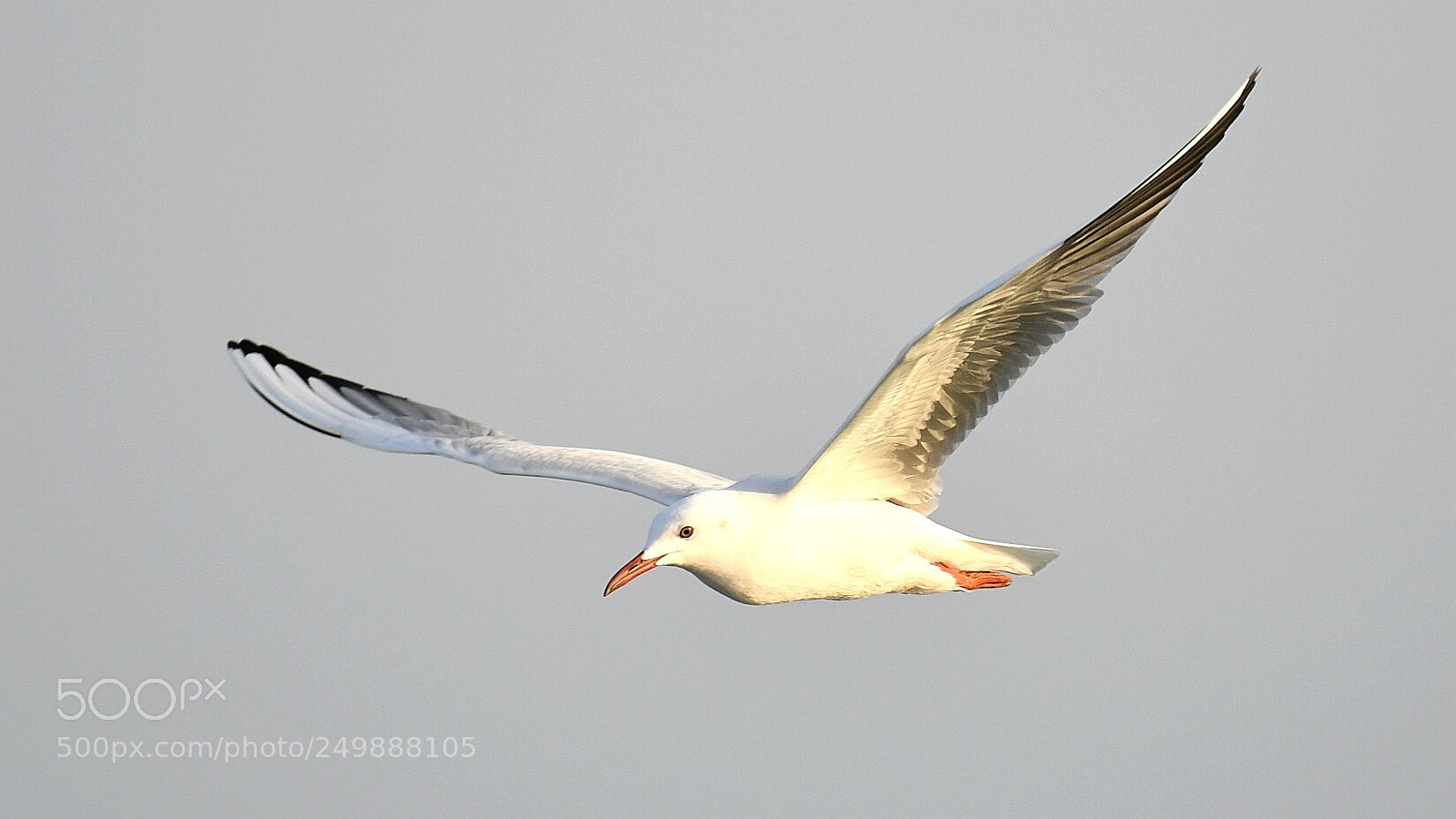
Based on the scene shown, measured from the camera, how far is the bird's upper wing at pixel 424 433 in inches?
396

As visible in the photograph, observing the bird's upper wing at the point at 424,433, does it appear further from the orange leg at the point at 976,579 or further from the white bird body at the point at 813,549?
the orange leg at the point at 976,579

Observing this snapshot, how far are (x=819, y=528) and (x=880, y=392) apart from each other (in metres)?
0.99

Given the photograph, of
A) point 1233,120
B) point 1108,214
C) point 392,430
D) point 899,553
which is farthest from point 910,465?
point 392,430

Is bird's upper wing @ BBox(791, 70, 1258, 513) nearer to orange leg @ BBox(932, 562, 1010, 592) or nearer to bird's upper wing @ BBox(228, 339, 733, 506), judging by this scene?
orange leg @ BBox(932, 562, 1010, 592)

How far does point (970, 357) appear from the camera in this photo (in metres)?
8.07

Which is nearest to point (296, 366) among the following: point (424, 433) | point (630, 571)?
point (424, 433)

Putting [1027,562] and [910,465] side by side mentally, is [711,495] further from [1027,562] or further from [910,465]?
[1027,562]

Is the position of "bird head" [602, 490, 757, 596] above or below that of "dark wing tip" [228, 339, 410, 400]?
below

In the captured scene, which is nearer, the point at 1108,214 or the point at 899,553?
the point at 1108,214

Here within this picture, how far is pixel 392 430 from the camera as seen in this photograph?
446 inches

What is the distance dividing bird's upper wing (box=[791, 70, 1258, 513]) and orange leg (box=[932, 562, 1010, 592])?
332mm

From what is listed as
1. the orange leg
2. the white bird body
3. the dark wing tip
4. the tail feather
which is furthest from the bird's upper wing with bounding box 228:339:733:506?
the tail feather

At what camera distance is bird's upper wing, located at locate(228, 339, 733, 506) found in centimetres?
1005

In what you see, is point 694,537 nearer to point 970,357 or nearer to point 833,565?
point 833,565
